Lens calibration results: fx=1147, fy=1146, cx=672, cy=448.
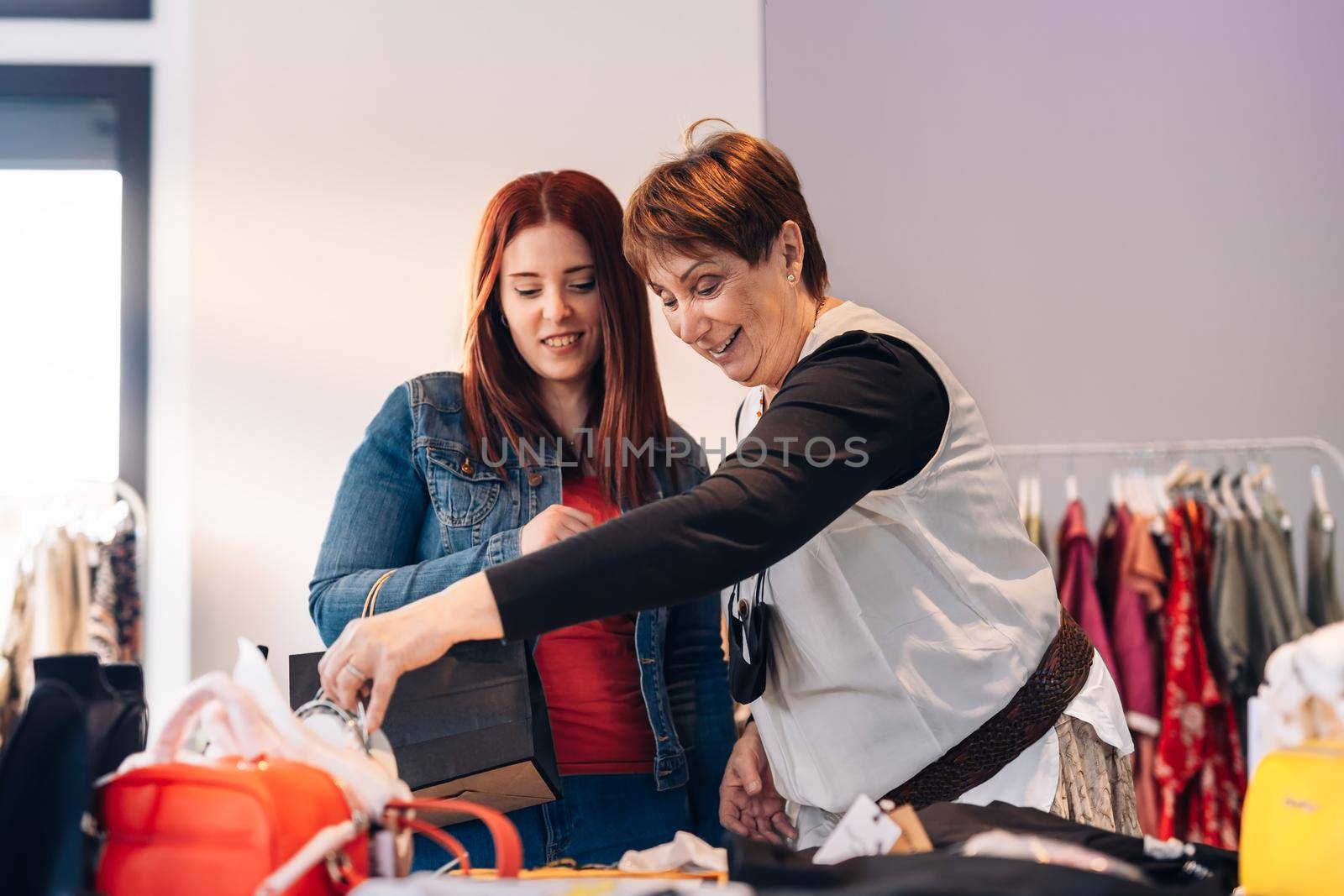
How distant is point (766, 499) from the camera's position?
107 cm

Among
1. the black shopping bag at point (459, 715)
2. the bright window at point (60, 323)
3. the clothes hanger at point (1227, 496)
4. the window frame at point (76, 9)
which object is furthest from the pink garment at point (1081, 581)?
the window frame at point (76, 9)

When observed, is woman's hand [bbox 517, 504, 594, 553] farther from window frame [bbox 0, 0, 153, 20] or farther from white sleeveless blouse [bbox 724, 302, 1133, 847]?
window frame [bbox 0, 0, 153, 20]

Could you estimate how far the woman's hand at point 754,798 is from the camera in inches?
59.8

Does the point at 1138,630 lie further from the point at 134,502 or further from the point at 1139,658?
the point at 134,502

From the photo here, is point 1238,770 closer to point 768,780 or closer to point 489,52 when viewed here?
point 768,780

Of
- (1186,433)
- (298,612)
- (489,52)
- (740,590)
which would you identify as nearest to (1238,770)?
(1186,433)

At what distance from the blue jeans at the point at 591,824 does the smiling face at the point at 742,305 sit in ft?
2.17

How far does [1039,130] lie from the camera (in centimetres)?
318

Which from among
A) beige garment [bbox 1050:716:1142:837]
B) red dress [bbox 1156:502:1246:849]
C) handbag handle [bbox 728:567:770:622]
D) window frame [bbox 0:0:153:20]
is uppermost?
window frame [bbox 0:0:153:20]

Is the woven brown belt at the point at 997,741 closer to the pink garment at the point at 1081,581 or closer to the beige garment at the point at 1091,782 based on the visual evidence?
the beige garment at the point at 1091,782

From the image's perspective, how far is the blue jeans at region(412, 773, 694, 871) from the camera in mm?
1612

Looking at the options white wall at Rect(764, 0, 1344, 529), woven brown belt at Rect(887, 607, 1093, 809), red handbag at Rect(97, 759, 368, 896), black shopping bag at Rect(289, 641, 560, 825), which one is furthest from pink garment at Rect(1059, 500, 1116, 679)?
red handbag at Rect(97, 759, 368, 896)

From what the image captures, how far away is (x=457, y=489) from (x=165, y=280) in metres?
1.25

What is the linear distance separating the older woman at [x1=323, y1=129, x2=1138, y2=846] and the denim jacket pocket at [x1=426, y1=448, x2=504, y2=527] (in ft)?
1.53
